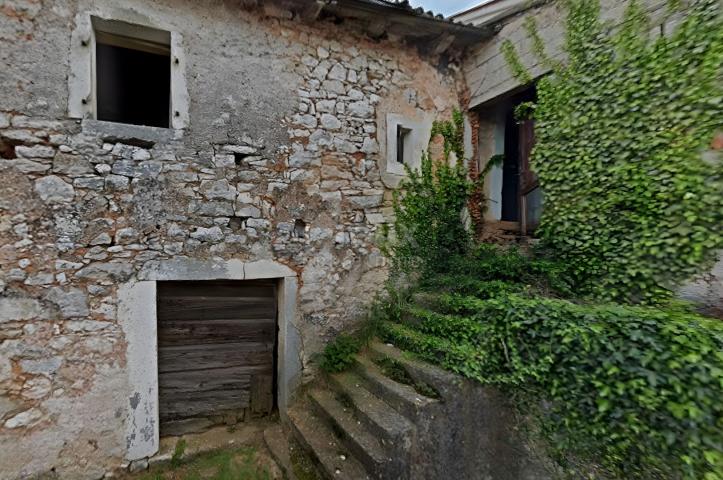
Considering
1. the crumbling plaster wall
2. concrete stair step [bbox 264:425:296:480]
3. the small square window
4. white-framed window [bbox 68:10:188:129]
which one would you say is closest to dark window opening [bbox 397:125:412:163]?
the crumbling plaster wall

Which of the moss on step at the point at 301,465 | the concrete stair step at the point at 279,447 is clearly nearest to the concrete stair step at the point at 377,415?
the moss on step at the point at 301,465

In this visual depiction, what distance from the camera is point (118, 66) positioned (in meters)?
3.91

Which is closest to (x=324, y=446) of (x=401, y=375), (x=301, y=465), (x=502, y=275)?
(x=301, y=465)

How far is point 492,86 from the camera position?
408 centimetres

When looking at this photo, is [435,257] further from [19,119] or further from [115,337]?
[19,119]

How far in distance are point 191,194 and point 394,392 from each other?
2536 millimetres

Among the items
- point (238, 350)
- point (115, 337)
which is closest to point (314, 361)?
point (238, 350)

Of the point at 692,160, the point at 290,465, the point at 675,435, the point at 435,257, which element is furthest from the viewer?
the point at 435,257

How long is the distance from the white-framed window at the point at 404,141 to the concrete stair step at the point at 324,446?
2796mm

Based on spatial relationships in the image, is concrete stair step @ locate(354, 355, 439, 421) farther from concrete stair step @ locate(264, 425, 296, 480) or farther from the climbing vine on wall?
the climbing vine on wall

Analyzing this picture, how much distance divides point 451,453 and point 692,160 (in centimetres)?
308

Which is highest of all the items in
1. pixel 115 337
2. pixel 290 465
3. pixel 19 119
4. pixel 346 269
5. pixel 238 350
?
pixel 19 119

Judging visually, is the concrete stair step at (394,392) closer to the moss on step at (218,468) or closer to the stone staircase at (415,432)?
the stone staircase at (415,432)

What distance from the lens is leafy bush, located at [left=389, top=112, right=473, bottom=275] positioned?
3.94 metres
